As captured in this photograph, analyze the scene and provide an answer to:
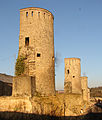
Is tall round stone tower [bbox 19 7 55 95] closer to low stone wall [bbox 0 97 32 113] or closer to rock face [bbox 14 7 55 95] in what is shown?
rock face [bbox 14 7 55 95]

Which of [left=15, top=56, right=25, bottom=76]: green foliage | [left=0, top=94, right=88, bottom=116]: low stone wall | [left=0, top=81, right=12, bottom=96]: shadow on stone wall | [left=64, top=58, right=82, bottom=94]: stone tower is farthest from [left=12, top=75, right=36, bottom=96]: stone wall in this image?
[left=64, top=58, right=82, bottom=94]: stone tower

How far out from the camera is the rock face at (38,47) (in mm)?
12266

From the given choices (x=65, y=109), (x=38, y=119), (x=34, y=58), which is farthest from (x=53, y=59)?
(x=38, y=119)

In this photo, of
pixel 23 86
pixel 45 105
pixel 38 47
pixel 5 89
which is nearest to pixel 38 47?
pixel 38 47

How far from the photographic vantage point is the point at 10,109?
32.7 feet

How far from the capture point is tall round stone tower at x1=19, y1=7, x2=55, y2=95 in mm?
12273

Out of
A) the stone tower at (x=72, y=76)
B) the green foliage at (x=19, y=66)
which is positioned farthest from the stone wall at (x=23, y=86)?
the stone tower at (x=72, y=76)

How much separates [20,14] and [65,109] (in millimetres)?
8581

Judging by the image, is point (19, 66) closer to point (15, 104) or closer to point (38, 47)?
point (38, 47)

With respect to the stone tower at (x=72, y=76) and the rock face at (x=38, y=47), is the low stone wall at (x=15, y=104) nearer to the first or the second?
the rock face at (x=38, y=47)

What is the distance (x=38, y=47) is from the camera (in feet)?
41.2

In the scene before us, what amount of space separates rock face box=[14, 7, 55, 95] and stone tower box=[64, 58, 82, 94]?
1050cm

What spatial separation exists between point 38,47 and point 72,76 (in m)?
12.4

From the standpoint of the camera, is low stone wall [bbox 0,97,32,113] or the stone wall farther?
the stone wall
